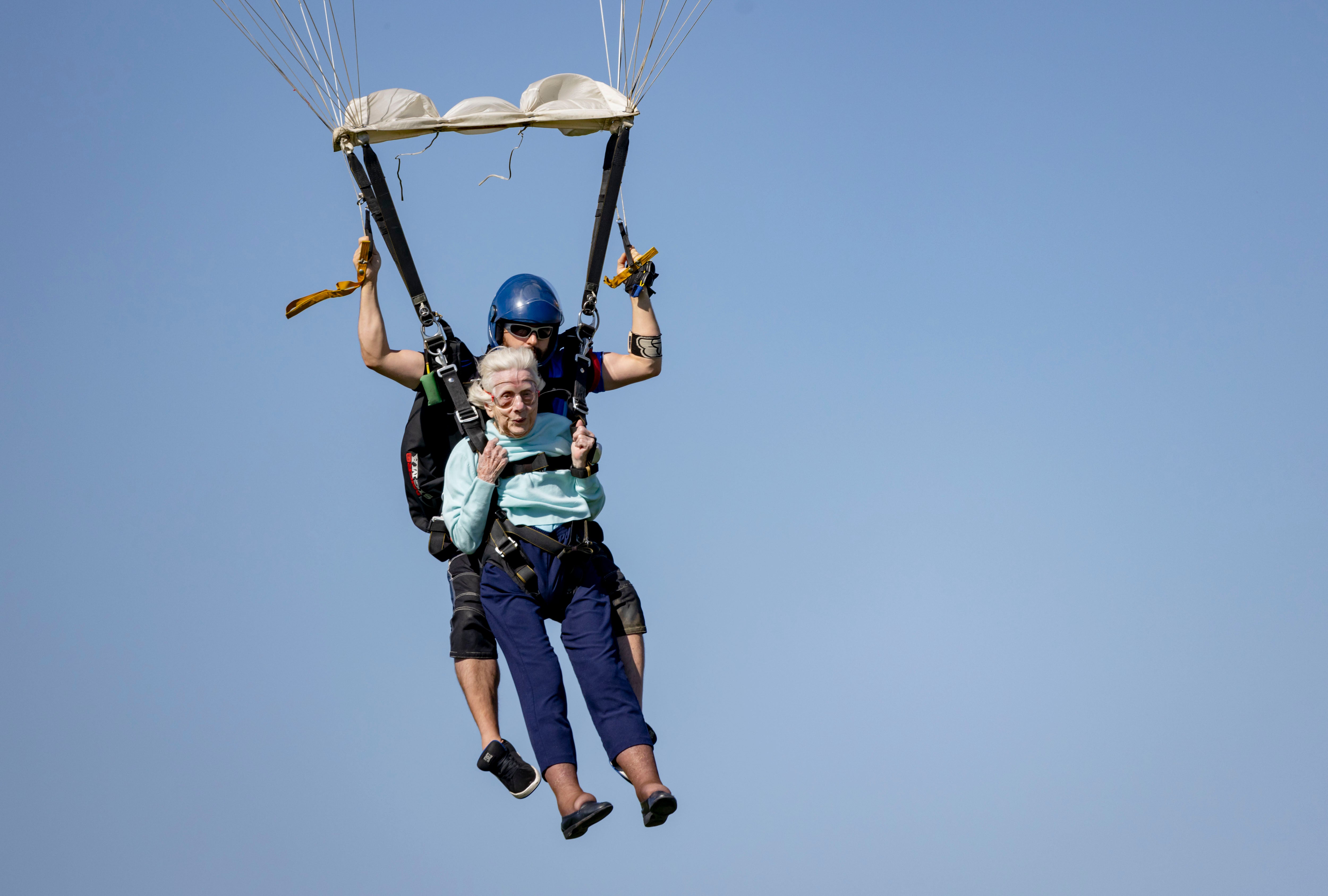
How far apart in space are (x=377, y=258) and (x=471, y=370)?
0.84 meters

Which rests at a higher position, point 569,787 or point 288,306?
point 288,306

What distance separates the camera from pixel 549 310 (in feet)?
27.3

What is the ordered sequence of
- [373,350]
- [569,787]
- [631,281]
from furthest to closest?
[631,281], [373,350], [569,787]

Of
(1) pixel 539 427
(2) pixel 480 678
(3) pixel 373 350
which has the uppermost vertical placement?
(3) pixel 373 350

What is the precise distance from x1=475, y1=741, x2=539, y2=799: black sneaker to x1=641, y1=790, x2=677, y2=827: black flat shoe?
1.00 metres

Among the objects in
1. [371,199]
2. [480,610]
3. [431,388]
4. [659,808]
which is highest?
[371,199]

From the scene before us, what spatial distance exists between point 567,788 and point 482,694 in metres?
1.00

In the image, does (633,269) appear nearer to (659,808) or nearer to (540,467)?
(540,467)

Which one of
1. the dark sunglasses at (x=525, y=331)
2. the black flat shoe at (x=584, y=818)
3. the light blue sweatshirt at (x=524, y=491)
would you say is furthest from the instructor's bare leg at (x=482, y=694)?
→ the dark sunglasses at (x=525, y=331)

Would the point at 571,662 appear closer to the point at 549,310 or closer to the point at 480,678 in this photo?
the point at 480,678

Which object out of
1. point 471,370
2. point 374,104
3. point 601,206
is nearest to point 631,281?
point 601,206

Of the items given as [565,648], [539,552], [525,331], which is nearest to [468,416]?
[525,331]

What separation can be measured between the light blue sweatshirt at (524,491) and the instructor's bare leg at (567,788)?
3.92 ft

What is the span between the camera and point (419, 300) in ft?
26.9
